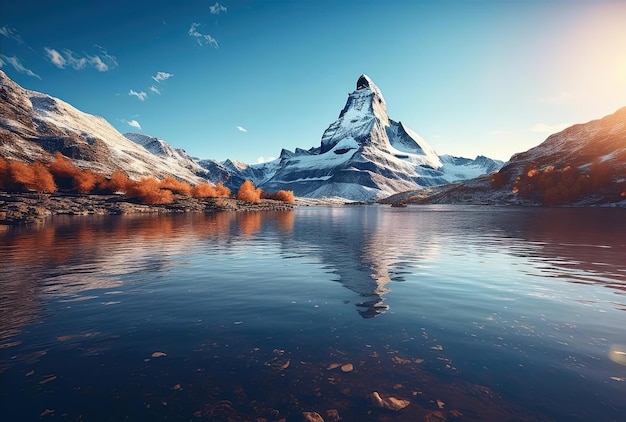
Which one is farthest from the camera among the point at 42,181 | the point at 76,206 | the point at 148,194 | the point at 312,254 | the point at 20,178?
the point at 148,194

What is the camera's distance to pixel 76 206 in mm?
106812

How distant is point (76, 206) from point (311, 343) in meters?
123

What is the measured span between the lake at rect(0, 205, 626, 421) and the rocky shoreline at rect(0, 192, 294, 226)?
66293mm

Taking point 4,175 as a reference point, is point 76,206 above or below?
below

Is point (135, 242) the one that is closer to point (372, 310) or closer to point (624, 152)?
point (372, 310)

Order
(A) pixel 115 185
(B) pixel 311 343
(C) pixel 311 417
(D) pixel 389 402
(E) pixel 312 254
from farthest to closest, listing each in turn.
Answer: (A) pixel 115 185 < (E) pixel 312 254 < (B) pixel 311 343 < (D) pixel 389 402 < (C) pixel 311 417

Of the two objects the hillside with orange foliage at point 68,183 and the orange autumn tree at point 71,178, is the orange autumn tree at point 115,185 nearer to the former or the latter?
the hillside with orange foliage at point 68,183

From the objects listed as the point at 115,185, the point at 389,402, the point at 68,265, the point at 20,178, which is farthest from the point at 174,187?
the point at 389,402

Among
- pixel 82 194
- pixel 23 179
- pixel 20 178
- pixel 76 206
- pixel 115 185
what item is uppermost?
pixel 20 178

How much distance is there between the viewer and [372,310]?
15867 mm

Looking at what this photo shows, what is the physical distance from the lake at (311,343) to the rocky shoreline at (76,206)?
6629 cm

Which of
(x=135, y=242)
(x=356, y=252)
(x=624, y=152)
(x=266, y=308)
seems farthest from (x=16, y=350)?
(x=624, y=152)

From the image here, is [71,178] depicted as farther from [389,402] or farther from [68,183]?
[389,402]

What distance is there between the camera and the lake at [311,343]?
332 inches
